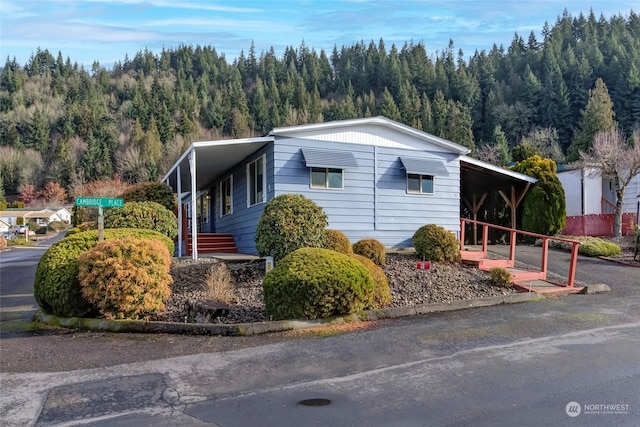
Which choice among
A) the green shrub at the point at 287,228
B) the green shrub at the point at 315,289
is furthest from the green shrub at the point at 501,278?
the green shrub at the point at 315,289

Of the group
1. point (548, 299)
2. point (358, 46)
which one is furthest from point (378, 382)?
point (358, 46)

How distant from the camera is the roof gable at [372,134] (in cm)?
1356

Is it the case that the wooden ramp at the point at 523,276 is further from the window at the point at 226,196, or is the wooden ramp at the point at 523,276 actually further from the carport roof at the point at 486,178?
the window at the point at 226,196

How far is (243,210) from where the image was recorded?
632 inches

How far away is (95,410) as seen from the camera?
4484 millimetres

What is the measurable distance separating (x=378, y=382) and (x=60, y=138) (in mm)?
85898

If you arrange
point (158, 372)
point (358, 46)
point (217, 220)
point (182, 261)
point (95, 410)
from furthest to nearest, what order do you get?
point (358, 46)
point (217, 220)
point (182, 261)
point (158, 372)
point (95, 410)

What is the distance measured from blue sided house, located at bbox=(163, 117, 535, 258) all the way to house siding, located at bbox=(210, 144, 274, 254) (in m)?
0.03

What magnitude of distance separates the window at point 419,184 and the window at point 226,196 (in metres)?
6.39

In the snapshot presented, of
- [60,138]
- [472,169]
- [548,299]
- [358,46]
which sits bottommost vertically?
[548,299]

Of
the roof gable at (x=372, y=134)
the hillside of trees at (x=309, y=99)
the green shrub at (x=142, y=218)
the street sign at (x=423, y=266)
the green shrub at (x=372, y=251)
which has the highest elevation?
the hillside of trees at (x=309, y=99)

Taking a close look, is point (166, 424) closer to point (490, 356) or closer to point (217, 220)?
point (490, 356)

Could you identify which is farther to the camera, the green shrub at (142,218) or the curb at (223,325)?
the green shrub at (142,218)

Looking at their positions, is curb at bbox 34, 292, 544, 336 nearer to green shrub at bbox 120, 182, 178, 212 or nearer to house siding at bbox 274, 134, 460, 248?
house siding at bbox 274, 134, 460, 248
